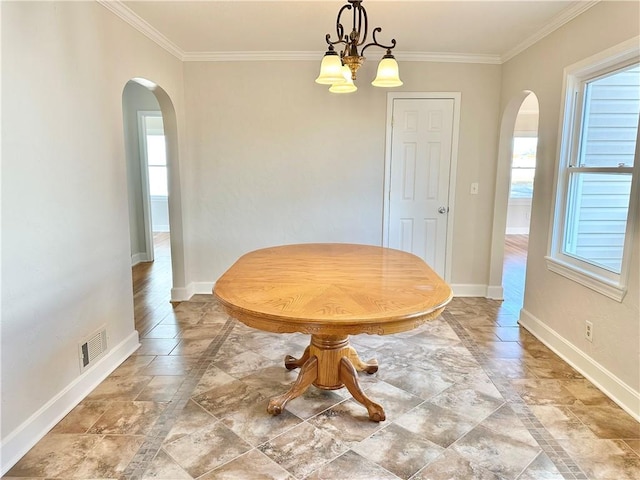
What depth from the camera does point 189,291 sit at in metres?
4.11

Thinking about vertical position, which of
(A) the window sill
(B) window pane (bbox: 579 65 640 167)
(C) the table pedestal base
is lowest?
(C) the table pedestal base

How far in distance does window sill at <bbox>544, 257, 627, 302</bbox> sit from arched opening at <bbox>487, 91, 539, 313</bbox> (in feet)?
3.24

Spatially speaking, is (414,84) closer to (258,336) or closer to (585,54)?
(585,54)

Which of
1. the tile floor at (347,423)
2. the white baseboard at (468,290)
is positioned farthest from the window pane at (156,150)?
the white baseboard at (468,290)

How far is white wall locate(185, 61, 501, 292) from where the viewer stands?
3891 millimetres

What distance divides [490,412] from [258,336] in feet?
5.75

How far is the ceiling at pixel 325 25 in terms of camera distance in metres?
2.67

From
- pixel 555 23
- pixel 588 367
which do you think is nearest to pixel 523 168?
pixel 555 23

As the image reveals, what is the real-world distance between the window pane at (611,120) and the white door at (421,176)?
4.71ft

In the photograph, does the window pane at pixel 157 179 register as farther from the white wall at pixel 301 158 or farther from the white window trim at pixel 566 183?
the white window trim at pixel 566 183

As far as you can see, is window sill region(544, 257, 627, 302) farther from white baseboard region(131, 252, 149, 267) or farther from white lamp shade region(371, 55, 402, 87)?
white baseboard region(131, 252, 149, 267)

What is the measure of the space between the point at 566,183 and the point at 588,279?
73 centimetres

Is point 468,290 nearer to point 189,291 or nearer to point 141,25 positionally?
point 189,291

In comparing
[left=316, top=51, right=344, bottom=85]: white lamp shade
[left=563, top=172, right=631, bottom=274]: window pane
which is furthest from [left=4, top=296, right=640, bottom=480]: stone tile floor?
[left=316, top=51, right=344, bottom=85]: white lamp shade
